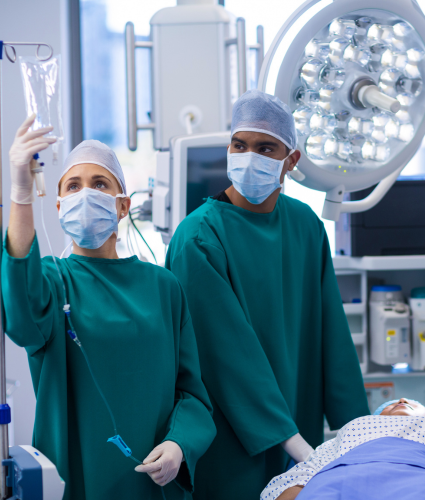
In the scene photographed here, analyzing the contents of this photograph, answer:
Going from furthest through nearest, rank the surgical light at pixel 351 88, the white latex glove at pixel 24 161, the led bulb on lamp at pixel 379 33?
1. the led bulb on lamp at pixel 379 33
2. the surgical light at pixel 351 88
3. the white latex glove at pixel 24 161

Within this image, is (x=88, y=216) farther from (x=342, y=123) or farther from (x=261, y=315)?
(x=342, y=123)

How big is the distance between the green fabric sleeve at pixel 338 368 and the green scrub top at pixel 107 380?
1.76ft

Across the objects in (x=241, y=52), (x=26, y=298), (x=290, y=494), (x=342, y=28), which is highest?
(x=241, y=52)

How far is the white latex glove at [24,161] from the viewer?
89 centimetres

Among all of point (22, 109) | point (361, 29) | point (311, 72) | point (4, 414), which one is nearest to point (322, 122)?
point (311, 72)

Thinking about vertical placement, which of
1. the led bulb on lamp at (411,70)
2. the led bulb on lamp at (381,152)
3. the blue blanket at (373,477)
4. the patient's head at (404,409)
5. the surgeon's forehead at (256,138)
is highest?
the led bulb on lamp at (411,70)

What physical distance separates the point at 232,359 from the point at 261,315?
0.54ft

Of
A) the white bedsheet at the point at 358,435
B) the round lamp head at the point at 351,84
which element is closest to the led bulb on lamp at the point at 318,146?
the round lamp head at the point at 351,84

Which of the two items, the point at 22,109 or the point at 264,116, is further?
the point at 22,109

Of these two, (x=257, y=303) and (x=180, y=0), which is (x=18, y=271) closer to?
(x=257, y=303)

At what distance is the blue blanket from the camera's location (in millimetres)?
1151

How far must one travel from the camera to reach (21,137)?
902 millimetres

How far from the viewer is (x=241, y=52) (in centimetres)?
228

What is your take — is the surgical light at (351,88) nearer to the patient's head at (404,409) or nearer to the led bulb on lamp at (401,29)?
the led bulb on lamp at (401,29)
